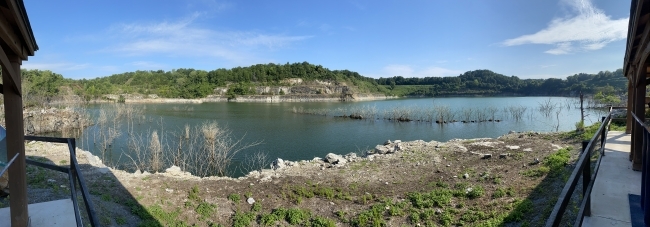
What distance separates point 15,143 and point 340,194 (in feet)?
20.3

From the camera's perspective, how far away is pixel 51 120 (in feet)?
82.9

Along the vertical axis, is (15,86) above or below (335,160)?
above

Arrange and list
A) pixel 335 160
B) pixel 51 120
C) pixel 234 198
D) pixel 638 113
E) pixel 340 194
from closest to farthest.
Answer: pixel 638 113 < pixel 234 198 < pixel 340 194 < pixel 335 160 < pixel 51 120

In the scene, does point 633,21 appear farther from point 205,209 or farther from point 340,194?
point 205,209

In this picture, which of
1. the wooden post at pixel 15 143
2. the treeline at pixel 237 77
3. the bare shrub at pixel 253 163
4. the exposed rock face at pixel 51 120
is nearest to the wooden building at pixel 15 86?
the wooden post at pixel 15 143

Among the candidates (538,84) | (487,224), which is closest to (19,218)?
(487,224)

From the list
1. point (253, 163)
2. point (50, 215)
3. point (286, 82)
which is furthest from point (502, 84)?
point (50, 215)

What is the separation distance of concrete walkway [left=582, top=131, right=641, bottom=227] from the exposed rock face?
25.9 meters

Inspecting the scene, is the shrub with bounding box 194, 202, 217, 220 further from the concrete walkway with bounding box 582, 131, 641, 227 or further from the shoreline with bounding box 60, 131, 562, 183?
the concrete walkway with bounding box 582, 131, 641, 227

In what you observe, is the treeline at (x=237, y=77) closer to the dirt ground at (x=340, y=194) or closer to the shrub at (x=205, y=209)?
the dirt ground at (x=340, y=194)

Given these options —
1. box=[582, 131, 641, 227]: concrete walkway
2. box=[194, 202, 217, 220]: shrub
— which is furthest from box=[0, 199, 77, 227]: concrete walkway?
box=[582, 131, 641, 227]: concrete walkway

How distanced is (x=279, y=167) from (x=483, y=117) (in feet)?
102

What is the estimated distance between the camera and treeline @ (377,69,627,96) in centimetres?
6819

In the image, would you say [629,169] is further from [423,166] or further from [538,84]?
[538,84]
